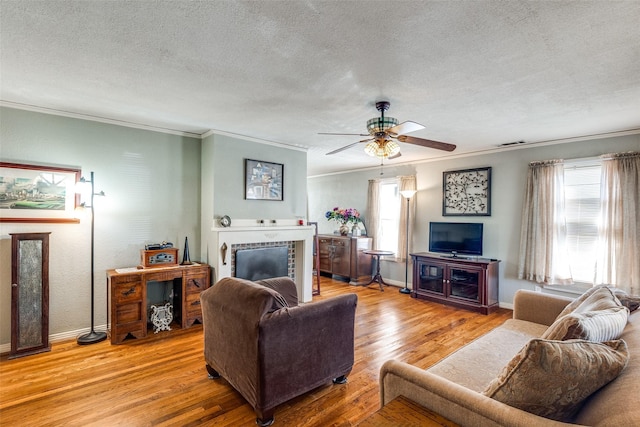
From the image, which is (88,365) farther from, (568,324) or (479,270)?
(479,270)

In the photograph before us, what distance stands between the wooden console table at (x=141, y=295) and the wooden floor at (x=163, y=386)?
0.15 meters

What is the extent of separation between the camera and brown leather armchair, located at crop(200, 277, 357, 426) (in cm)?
204

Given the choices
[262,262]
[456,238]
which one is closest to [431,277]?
[456,238]

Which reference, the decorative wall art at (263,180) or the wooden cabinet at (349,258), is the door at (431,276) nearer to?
the wooden cabinet at (349,258)

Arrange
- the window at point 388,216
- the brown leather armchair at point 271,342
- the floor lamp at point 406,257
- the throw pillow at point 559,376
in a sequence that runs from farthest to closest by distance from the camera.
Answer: the window at point 388,216 → the floor lamp at point 406,257 → the brown leather armchair at point 271,342 → the throw pillow at point 559,376

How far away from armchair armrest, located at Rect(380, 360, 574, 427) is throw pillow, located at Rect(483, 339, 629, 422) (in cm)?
6

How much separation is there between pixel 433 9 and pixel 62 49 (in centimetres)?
231

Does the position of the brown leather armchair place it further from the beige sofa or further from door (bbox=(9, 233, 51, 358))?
door (bbox=(9, 233, 51, 358))

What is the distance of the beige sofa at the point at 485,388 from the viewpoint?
1.05m

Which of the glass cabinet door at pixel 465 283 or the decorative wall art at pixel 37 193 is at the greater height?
the decorative wall art at pixel 37 193

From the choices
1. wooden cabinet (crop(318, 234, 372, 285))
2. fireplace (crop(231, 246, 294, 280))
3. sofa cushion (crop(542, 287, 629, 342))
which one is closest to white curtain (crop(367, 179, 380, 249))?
wooden cabinet (crop(318, 234, 372, 285))

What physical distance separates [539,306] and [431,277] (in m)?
2.52

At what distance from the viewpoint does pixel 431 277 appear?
17.1 feet

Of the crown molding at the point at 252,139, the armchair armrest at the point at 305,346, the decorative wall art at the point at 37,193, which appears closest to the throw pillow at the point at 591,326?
the armchair armrest at the point at 305,346
